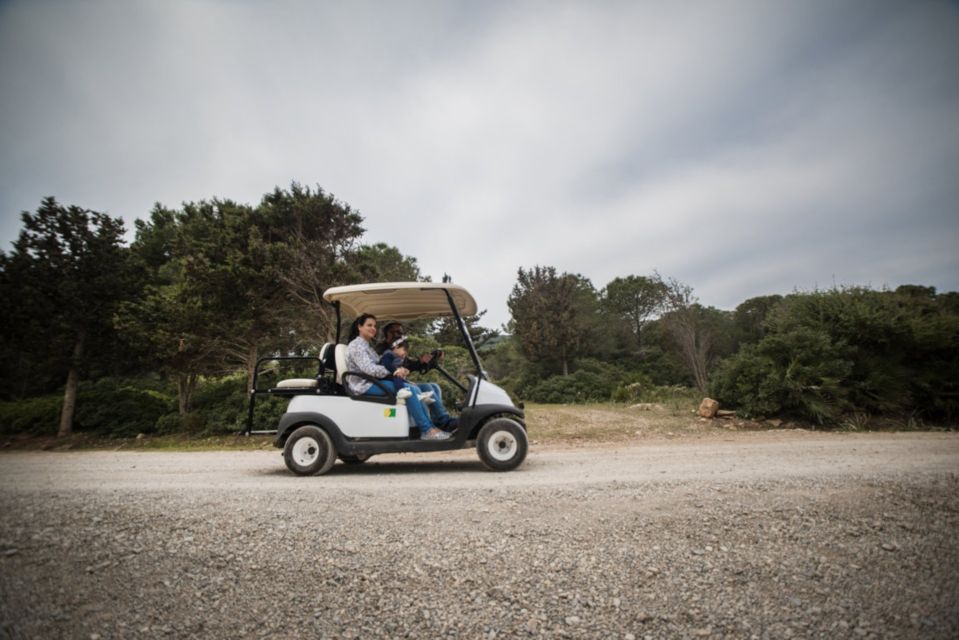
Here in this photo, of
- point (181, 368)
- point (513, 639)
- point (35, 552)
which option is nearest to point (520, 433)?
point (513, 639)

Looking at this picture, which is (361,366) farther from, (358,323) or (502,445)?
(502,445)

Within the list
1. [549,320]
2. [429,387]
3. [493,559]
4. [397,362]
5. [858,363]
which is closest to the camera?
[493,559]

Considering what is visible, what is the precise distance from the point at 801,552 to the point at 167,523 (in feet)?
12.1

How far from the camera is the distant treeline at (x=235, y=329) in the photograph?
8891mm

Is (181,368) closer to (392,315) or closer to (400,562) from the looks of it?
(392,315)

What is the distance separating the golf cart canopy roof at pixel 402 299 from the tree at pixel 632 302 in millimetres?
24508

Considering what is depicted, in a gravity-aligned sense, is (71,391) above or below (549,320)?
below

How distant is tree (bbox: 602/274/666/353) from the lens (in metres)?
29.3

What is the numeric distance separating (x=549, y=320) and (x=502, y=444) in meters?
20.3

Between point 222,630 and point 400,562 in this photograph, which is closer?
point 222,630

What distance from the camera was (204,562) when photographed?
2123mm

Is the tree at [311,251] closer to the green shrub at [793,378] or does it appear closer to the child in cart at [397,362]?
the child in cart at [397,362]

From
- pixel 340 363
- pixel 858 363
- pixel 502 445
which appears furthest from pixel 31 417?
pixel 858 363

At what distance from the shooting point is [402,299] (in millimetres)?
5855
